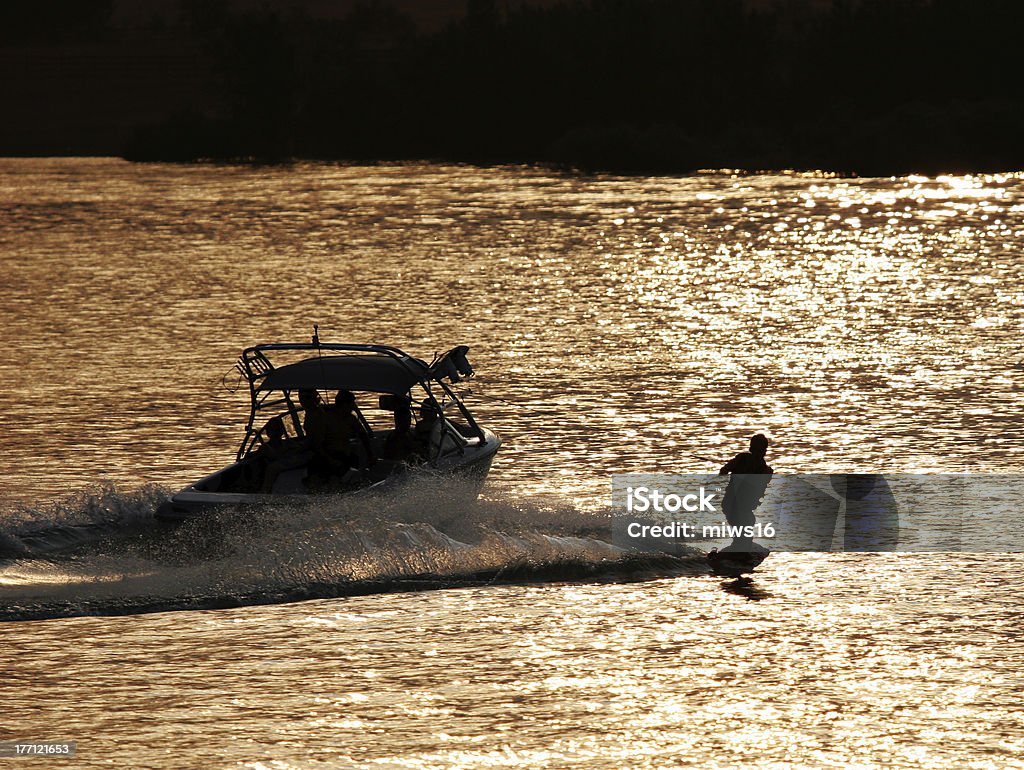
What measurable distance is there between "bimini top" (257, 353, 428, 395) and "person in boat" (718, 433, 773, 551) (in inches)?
163

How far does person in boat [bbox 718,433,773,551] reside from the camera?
1858 cm

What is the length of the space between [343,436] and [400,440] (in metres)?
0.96

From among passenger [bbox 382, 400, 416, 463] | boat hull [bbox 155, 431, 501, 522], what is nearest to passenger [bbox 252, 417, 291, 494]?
boat hull [bbox 155, 431, 501, 522]

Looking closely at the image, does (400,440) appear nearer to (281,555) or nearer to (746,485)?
(281,555)

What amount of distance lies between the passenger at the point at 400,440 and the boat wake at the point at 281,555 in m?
0.81

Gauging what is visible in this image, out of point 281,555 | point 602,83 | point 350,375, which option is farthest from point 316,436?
point 602,83

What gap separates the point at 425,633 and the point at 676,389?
50.0 feet

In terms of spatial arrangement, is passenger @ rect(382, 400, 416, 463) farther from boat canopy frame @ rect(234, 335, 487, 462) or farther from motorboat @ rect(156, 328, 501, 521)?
boat canopy frame @ rect(234, 335, 487, 462)

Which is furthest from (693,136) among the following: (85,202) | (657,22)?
(85,202)

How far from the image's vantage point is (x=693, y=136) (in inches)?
5039

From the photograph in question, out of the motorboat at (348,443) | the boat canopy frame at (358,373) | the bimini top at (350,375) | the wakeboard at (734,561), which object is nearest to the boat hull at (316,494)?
the motorboat at (348,443)

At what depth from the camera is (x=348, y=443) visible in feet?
63.1

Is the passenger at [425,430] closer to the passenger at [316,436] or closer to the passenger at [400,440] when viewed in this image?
the passenger at [400,440]

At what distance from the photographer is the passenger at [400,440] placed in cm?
1967
